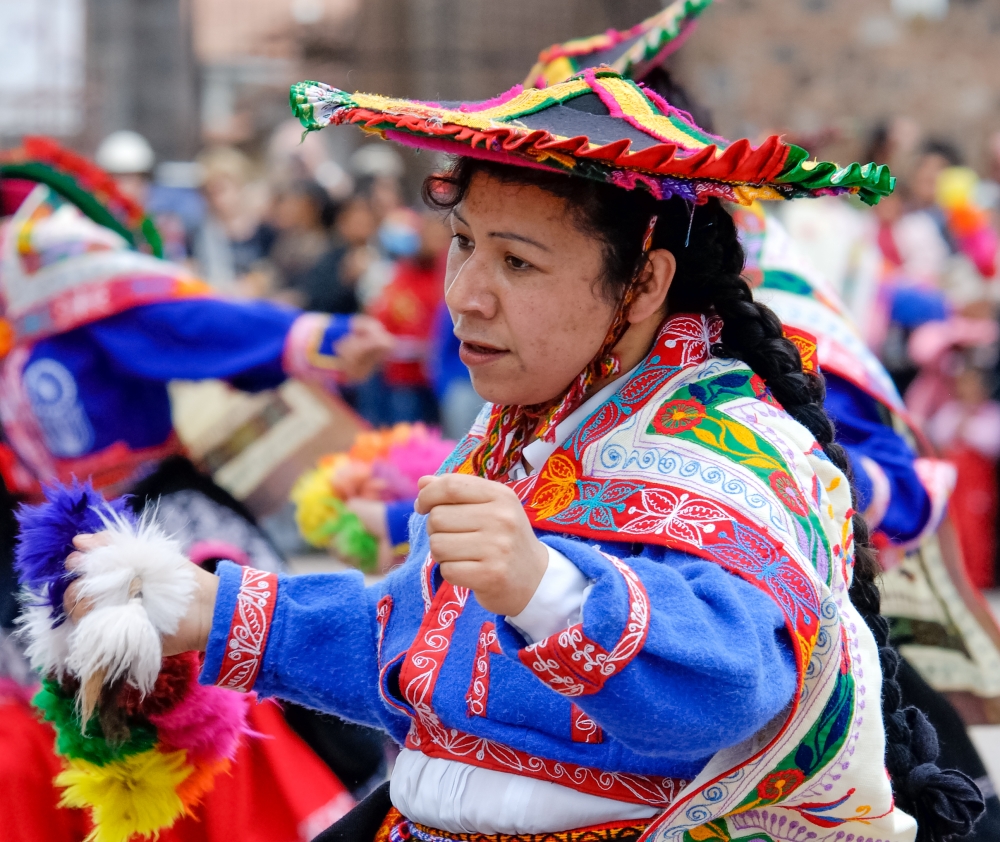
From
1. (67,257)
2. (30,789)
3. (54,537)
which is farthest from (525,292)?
(67,257)

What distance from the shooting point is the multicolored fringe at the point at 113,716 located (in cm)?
182

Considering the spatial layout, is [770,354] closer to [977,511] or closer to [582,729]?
[582,729]

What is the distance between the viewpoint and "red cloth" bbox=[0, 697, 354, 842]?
254 cm

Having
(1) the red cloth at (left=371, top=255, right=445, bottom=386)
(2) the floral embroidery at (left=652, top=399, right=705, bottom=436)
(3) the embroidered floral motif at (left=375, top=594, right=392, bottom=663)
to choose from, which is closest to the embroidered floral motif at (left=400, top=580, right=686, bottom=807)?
(3) the embroidered floral motif at (left=375, top=594, right=392, bottom=663)

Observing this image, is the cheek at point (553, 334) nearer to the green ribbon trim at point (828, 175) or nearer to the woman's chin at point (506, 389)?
the woman's chin at point (506, 389)

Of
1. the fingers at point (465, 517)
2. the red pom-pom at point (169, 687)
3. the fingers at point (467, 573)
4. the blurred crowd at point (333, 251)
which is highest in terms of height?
the fingers at point (465, 517)

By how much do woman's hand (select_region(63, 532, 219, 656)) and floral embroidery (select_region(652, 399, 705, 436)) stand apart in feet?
2.11

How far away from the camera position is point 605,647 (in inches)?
54.1

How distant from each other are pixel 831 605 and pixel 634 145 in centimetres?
60

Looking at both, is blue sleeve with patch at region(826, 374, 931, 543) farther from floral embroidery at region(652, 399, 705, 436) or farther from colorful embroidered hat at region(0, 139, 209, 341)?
colorful embroidered hat at region(0, 139, 209, 341)

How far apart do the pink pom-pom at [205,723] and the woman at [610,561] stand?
10cm

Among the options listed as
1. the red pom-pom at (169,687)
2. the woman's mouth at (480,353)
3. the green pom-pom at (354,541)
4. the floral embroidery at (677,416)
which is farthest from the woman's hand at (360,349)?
the floral embroidery at (677,416)

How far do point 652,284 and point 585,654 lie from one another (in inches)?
23.4

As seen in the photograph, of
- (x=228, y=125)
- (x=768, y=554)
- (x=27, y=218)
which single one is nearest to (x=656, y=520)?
(x=768, y=554)
